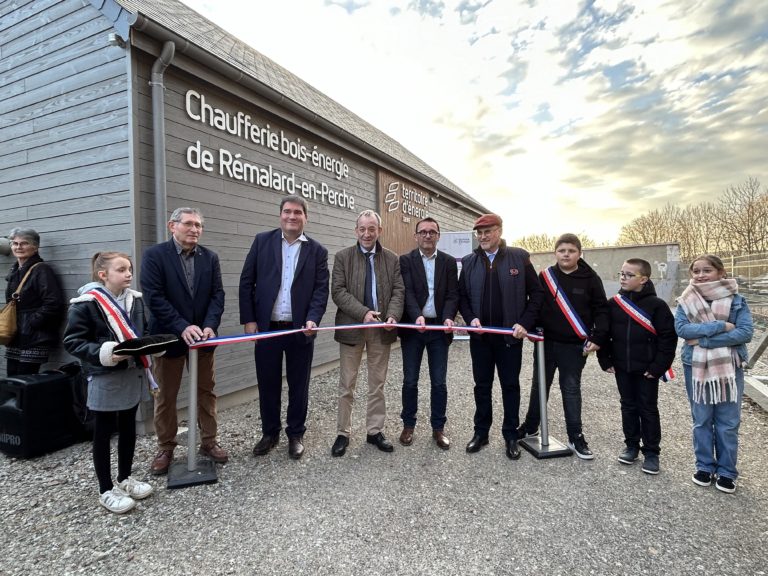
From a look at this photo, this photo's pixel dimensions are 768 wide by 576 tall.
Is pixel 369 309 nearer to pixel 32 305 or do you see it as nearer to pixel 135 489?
pixel 135 489

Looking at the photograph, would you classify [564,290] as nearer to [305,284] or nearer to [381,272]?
[381,272]

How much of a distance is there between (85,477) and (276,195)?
3869 mm

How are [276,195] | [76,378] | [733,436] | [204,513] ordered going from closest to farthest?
[204,513], [733,436], [76,378], [276,195]

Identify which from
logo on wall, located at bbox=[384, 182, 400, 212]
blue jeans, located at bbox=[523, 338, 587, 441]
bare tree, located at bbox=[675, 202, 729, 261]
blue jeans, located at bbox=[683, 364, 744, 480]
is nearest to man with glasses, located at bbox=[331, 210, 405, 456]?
blue jeans, located at bbox=[523, 338, 587, 441]

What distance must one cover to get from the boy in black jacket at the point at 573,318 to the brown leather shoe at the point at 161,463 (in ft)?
11.2

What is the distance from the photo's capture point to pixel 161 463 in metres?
3.31

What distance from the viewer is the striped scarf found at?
3000 mm

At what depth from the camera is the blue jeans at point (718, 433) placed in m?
3.02

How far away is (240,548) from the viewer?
7.88 ft

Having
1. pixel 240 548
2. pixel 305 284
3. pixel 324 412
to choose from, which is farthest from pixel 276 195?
pixel 240 548

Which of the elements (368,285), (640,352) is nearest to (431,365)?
(368,285)

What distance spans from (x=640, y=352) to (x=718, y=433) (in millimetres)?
770

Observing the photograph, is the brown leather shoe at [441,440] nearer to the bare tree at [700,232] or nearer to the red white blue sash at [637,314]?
the red white blue sash at [637,314]

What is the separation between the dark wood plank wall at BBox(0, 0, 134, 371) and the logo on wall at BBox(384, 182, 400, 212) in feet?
17.5
